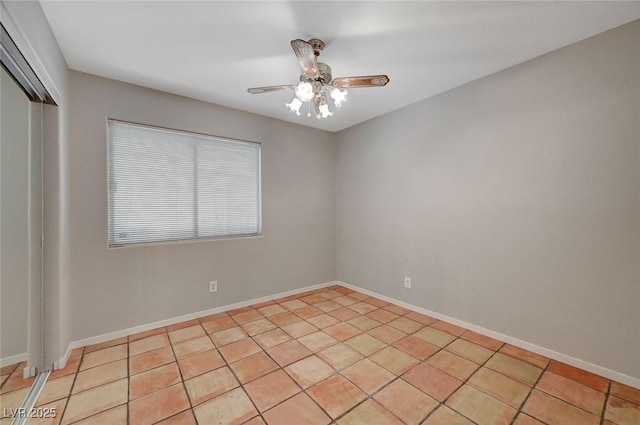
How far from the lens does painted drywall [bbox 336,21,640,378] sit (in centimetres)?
182

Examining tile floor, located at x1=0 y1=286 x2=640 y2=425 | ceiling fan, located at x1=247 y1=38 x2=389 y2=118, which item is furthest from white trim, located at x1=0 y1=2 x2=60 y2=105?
tile floor, located at x1=0 y1=286 x2=640 y2=425

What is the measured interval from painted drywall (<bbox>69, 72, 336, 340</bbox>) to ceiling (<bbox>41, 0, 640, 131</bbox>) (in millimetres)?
364

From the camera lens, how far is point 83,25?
178cm

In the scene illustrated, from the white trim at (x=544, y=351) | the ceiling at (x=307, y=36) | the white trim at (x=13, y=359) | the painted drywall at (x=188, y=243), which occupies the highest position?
the ceiling at (x=307, y=36)

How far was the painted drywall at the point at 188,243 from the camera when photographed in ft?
7.77

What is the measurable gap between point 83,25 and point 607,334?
431 cm

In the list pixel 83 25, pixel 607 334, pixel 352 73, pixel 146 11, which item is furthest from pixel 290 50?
pixel 607 334

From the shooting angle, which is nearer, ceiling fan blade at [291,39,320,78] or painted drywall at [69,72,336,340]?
ceiling fan blade at [291,39,320,78]

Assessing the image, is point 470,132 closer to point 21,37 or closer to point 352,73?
point 352,73

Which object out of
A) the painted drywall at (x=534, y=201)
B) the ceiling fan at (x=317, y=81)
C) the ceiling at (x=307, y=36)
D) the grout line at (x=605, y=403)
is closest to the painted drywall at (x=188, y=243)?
the ceiling at (x=307, y=36)

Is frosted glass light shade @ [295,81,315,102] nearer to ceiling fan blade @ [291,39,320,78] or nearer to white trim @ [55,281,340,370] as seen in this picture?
ceiling fan blade @ [291,39,320,78]

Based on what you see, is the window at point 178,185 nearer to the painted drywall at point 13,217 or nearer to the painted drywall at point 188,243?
the painted drywall at point 188,243

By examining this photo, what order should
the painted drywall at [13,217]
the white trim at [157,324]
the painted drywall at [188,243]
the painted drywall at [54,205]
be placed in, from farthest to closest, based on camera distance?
the painted drywall at [188,243] → the white trim at [157,324] → the painted drywall at [54,205] → the painted drywall at [13,217]

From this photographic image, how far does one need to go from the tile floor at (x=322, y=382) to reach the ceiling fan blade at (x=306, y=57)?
7.30 ft
